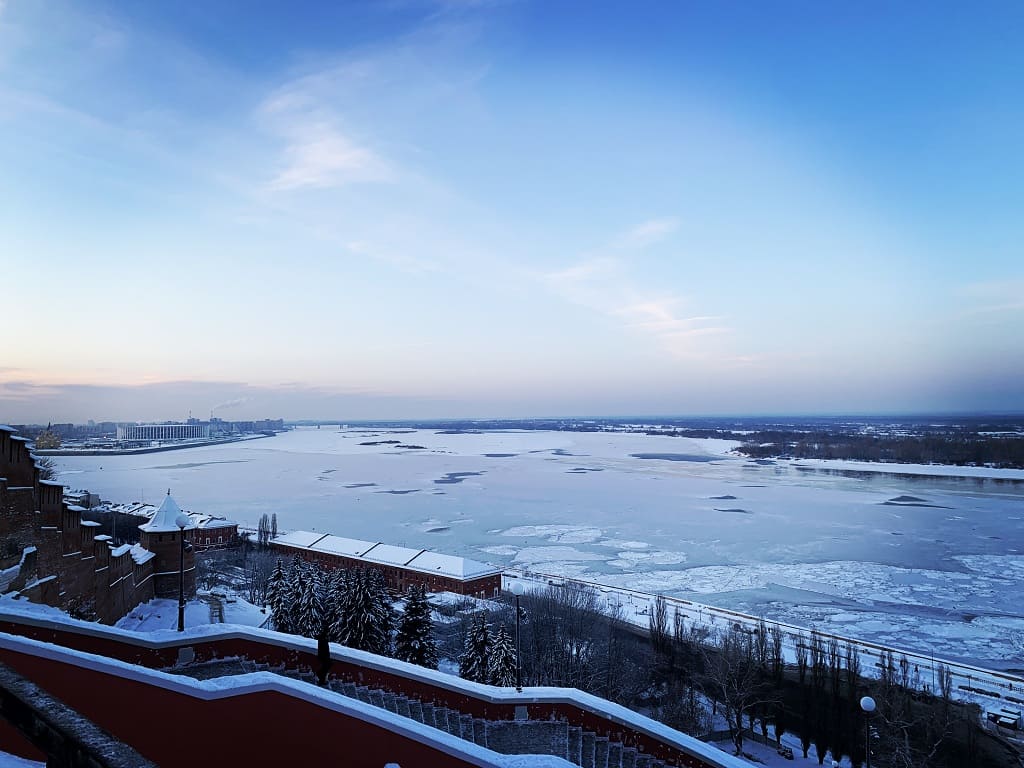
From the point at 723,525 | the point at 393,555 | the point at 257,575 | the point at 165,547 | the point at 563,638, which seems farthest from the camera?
the point at 723,525

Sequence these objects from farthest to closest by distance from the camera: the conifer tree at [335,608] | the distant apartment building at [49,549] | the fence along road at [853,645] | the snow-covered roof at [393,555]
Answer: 1. the snow-covered roof at [393,555]
2. the conifer tree at [335,608]
3. the fence along road at [853,645]
4. the distant apartment building at [49,549]

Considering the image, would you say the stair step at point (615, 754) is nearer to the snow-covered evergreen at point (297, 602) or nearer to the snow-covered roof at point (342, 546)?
the snow-covered evergreen at point (297, 602)

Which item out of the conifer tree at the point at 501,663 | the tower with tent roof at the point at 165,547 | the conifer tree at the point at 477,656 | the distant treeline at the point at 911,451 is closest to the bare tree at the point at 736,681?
the conifer tree at the point at 501,663

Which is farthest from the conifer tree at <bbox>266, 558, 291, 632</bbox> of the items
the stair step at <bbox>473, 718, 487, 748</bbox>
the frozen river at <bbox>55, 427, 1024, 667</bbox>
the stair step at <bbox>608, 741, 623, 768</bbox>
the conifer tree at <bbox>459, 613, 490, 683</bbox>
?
the stair step at <bbox>608, 741, 623, 768</bbox>

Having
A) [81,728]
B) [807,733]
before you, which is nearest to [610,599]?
[807,733]

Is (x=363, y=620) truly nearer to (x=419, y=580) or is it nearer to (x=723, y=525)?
(x=419, y=580)

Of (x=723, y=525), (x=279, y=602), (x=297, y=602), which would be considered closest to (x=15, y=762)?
(x=297, y=602)
